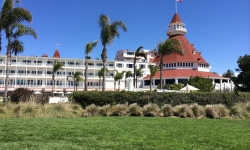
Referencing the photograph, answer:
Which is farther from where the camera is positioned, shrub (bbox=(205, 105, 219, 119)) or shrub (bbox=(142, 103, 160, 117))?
shrub (bbox=(142, 103, 160, 117))

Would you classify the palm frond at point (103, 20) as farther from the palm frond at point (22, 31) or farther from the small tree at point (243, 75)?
the small tree at point (243, 75)

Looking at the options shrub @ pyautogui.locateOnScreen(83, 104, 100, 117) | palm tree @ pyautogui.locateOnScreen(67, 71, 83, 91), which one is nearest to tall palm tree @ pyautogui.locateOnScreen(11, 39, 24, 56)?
shrub @ pyautogui.locateOnScreen(83, 104, 100, 117)

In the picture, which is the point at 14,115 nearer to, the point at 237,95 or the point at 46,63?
the point at 237,95

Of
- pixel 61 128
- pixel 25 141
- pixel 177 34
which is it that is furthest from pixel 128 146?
pixel 177 34

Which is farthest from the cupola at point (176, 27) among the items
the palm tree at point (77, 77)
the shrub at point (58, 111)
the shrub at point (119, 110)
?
the shrub at point (58, 111)

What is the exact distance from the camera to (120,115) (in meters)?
14.4

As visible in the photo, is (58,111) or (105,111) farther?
(105,111)

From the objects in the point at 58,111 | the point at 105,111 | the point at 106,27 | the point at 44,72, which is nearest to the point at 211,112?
the point at 105,111

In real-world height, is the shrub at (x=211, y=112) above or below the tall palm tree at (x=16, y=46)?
below

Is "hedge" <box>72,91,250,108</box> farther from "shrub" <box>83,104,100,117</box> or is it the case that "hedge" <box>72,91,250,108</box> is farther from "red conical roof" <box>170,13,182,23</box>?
"red conical roof" <box>170,13,182,23</box>

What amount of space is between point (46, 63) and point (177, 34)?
3839 centimetres

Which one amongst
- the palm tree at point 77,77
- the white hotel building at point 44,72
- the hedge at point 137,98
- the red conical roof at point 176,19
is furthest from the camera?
the red conical roof at point 176,19

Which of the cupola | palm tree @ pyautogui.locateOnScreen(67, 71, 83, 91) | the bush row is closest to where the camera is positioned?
the bush row

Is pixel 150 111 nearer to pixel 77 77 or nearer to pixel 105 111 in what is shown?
pixel 105 111
